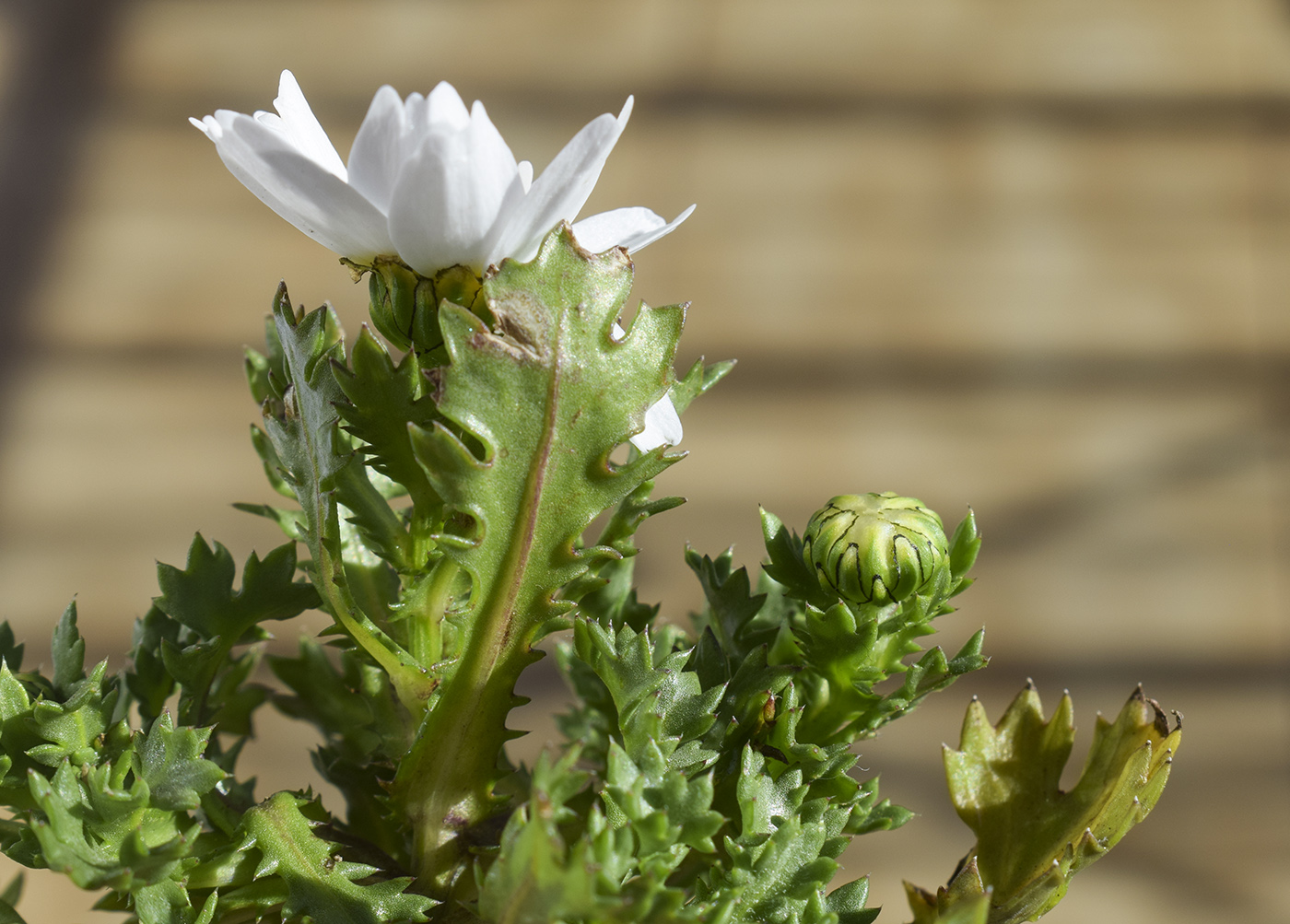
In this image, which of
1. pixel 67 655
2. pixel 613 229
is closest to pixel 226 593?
pixel 67 655

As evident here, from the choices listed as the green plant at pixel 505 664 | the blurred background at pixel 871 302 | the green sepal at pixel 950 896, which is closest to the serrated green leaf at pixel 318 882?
the green plant at pixel 505 664

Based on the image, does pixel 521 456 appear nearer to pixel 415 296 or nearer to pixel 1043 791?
pixel 415 296

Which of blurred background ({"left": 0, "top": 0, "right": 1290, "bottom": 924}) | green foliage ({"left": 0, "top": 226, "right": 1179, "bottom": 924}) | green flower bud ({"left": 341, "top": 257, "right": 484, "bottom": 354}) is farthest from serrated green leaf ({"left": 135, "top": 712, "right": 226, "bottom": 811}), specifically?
blurred background ({"left": 0, "top": 0, "right": 1290, "bottom": 924})

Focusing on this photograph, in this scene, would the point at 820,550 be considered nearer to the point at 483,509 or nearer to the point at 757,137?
the point at 483,509

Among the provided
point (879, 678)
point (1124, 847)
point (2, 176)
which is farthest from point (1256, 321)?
point (2, 176)

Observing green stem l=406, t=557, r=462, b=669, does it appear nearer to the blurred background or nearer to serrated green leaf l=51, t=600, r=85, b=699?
serrated green leaf l=51, t=600, r=85, b=699

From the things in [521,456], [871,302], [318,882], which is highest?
[871,302]
